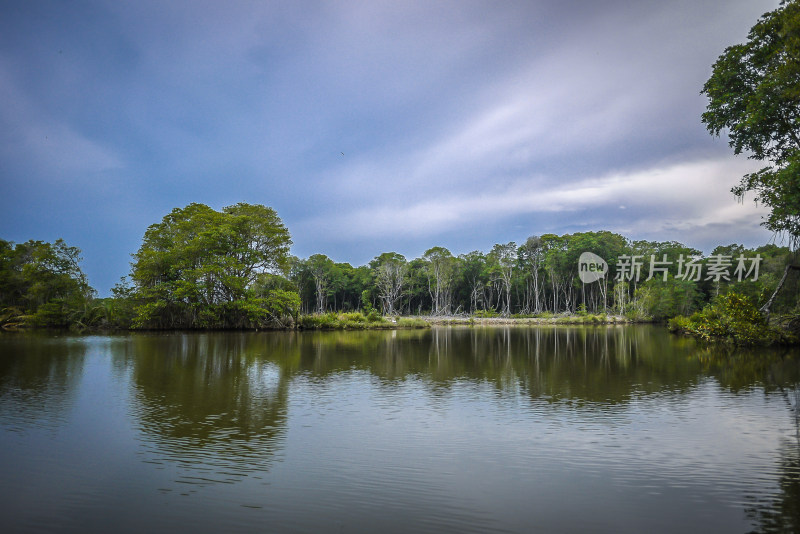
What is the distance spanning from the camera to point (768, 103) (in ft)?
52.5

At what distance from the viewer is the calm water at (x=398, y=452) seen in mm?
4801

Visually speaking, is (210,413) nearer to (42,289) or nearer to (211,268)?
(211,268)

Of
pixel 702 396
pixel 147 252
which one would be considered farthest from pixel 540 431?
pixel 147 252

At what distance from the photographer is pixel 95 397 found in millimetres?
10523

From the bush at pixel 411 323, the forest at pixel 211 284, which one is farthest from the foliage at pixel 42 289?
the bush at pixel 411 323

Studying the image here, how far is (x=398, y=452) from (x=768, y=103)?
58.6 feet

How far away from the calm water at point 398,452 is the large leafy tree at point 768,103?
644 cm

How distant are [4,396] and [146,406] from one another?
11.9ft

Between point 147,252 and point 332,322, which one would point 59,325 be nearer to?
point 147,252

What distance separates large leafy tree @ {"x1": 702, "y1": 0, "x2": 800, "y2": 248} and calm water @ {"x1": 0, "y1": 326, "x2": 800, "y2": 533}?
6437 mm

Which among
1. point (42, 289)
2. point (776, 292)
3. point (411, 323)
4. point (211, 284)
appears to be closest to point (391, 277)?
point (411, 323)

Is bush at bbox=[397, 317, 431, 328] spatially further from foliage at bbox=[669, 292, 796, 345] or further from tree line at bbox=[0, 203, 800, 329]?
foliage at bbox=[669, 292, 796, 345]

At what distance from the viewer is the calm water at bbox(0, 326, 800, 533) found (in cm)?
480

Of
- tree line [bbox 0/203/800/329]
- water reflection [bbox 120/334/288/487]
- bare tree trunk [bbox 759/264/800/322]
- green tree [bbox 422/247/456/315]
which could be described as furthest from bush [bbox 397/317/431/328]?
bare tree trunk [bbox 759/264/800/322]
